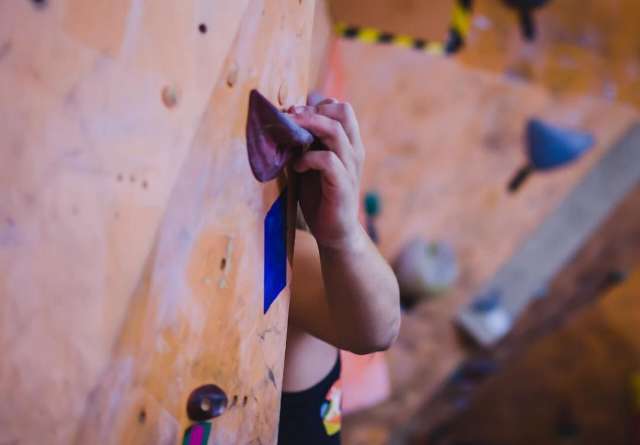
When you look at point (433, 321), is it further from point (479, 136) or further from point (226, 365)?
point (226, 365)

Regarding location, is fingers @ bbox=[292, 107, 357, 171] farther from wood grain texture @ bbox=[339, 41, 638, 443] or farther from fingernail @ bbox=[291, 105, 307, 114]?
wood grain texture @ bbox=[339, 41, 638, 443]

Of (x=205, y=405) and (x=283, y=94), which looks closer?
(x=205, y=405)

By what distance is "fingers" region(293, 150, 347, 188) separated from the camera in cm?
58

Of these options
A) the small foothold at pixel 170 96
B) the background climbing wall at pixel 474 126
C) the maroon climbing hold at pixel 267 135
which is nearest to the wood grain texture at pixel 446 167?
the background climbing wall at pixel 474 126

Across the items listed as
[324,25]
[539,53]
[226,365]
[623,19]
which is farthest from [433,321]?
[226,365]

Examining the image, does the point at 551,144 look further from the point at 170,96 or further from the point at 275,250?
the point at 170,96

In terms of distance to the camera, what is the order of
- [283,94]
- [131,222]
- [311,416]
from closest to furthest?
1. [131,222]
2. [283,94]
3. [311,416]

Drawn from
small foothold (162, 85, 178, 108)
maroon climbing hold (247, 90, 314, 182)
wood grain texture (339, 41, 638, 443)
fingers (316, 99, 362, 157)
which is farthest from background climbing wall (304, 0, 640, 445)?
small foothold (162, 85, 178, 108)

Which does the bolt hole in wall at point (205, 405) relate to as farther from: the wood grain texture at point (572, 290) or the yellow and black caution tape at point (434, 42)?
the wood grain texture at point (572, 290)

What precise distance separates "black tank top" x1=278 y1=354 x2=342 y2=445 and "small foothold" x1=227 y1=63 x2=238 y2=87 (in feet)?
1.45

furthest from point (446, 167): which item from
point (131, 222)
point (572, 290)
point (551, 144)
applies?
point (131, 222)

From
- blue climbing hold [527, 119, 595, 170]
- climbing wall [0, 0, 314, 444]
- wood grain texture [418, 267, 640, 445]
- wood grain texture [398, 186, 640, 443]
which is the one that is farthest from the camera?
wood grain texture [418, 267, 640, 445]

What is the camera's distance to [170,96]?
0.42 metres

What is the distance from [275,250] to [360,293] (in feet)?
0.37
